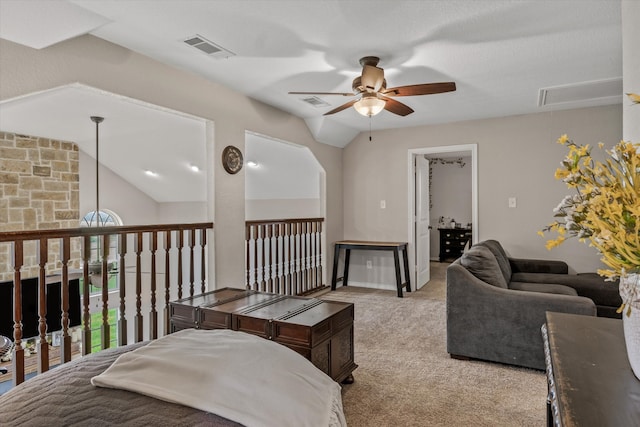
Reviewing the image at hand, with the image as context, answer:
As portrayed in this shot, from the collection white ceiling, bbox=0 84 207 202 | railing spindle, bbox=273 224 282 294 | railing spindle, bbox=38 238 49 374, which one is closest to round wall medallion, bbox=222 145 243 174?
white ceiling, bbox=0 84 207 202

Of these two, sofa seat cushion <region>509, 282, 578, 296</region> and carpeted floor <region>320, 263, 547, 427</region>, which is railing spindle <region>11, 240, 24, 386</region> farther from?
sofa seat cushion <region>509, 282, 578, 296</region>

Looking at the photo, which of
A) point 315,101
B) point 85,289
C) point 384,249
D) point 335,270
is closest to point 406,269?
point 384,249

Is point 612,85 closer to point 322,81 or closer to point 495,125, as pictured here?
point 495,125

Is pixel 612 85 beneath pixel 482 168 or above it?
above

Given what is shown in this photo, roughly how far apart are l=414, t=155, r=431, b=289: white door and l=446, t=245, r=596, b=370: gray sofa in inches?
96.5

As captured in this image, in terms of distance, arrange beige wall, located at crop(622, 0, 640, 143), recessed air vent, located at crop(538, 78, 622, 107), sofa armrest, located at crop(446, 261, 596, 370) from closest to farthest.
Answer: beige wall, located at crop(622, 0, 640, 143) → sofa armrest, located at crop(446, 261, 596, 370) → recessed air vent, located at crop(538, 78, 622, 107)

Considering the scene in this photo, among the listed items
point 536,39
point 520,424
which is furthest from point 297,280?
point 536,39

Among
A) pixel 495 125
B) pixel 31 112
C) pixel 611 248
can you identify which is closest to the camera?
pixel 611 248

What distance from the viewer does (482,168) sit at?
196 inches

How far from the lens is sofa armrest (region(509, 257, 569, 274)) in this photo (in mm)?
4234

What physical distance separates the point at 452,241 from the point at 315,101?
530cm

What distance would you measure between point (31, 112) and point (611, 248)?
216 inches

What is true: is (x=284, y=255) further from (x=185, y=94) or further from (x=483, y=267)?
(x=483, y=267)

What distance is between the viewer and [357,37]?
8.62 ft
